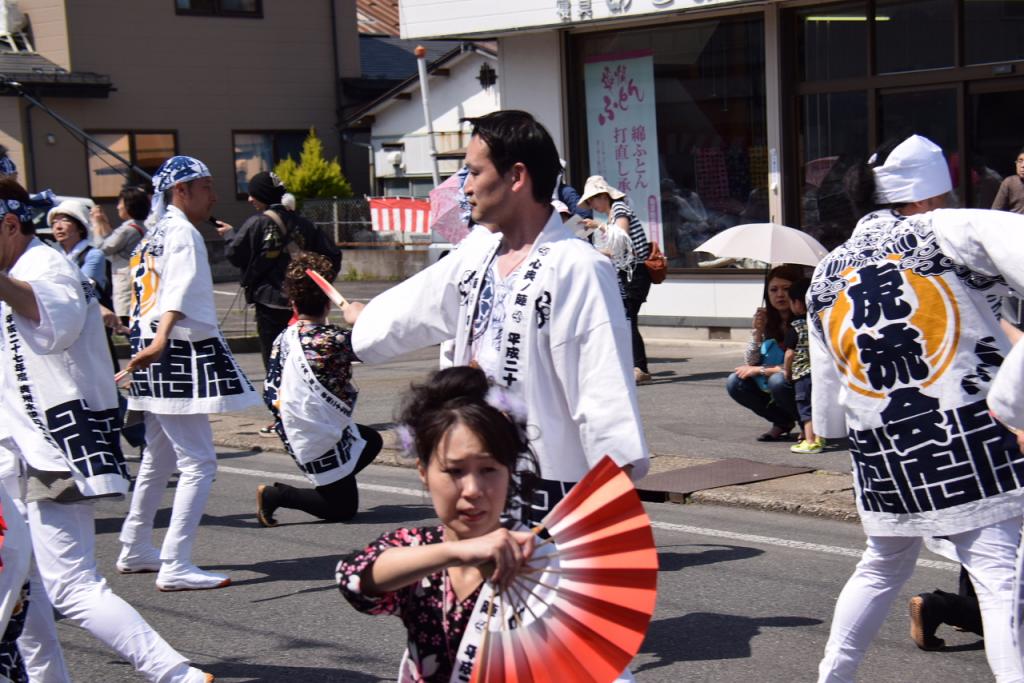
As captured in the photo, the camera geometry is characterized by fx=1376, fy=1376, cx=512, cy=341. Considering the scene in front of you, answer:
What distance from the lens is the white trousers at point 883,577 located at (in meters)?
3.87

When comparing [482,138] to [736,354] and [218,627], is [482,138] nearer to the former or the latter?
[218,627]

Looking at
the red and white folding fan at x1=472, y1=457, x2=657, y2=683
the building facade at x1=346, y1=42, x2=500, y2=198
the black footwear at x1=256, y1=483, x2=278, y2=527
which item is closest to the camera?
the red and white folding fan at x1=472, y1=457, x2=657, y2=683

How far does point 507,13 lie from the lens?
49.5ft

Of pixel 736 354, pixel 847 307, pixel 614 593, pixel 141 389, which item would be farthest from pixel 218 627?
pixel 736 354

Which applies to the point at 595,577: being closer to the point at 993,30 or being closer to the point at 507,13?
the point at 993,30

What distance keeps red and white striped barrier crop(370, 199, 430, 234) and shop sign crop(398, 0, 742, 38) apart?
7.18 metres

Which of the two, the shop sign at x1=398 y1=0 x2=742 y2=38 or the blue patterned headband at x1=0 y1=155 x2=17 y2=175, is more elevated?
the shop sign at x1=398 y1=0 x2=742 y2=38

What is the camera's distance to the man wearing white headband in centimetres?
385

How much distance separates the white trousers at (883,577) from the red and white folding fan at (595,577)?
1.74m

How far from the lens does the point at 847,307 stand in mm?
4086

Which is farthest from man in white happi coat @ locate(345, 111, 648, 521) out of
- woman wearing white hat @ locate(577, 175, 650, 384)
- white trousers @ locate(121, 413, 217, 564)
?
woman wearing white hat @ locate(577, 175, 650, 384)

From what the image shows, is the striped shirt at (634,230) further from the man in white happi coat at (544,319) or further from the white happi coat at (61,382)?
the man in white happi coat at (544,319)

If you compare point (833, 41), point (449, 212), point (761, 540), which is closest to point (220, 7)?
point (833, 41)

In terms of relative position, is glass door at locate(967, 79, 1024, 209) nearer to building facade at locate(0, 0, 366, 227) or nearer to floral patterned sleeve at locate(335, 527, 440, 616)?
floral patterned sleeve at locate(335, 527, 440, 616)
